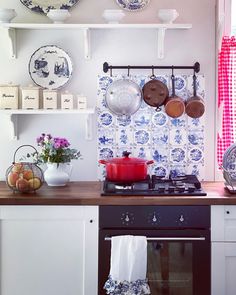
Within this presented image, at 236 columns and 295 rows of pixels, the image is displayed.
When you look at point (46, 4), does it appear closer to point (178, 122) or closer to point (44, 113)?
point (44, 113)

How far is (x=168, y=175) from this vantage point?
3379mm

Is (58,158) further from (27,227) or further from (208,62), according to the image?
(208,62)

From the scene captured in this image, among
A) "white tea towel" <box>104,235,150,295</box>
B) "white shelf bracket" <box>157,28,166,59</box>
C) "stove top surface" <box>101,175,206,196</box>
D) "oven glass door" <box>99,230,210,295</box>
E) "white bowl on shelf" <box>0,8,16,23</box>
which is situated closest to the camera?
"white tea towel" <box>104,235,150,295</box>

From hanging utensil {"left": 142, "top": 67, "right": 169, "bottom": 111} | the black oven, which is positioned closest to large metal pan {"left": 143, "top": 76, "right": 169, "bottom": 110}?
hanging utensil {"left": 142, "top": 67, "right": 169, "bottom": 111}

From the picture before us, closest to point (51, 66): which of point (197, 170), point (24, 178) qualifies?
point (24, 178)

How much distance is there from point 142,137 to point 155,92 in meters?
0.30

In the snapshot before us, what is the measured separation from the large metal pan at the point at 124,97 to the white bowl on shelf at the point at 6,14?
2.41 ft

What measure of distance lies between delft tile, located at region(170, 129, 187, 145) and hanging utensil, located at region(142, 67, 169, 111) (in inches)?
8.0

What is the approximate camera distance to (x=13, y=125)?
3318 millimetres

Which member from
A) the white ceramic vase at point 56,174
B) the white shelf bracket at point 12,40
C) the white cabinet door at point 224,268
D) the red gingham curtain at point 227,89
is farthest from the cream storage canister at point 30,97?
the white cabinet door at point 224,268

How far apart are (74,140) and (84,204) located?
0.70 metres

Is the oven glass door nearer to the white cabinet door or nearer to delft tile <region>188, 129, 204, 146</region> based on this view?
the white cabinet door

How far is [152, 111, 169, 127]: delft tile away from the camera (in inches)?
132

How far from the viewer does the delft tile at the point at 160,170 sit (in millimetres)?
3377
